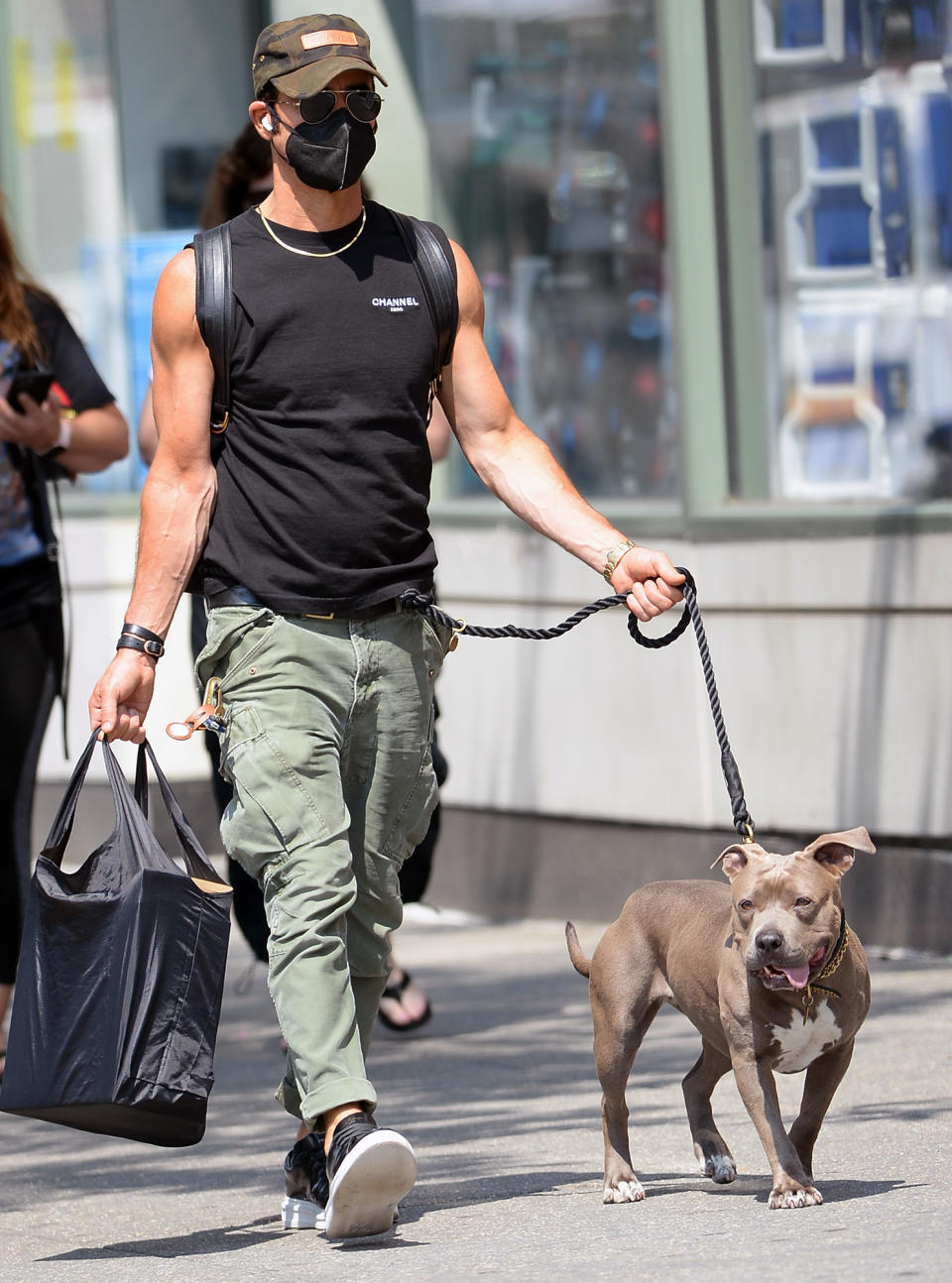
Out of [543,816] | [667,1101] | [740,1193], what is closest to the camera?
[740,1193]

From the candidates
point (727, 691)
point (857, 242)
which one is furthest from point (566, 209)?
point (727, 691)

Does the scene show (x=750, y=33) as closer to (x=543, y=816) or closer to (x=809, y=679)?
(x=809, y=679)

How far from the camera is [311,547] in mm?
4508

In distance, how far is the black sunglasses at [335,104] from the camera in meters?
4.50

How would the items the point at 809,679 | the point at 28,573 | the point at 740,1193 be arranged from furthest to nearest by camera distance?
the point at 809,679, the point at 28,573, the point at 740,1193

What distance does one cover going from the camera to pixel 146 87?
1072cm

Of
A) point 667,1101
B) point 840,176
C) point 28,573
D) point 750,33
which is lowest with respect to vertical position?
point 667,1101

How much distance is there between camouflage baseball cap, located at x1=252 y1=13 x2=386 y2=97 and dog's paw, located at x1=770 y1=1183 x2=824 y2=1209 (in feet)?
7.43

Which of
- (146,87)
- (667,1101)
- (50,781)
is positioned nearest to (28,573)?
(667,1101)

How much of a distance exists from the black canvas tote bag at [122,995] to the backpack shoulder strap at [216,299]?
0.78 meters

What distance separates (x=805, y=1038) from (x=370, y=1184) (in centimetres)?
86

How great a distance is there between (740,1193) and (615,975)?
50 cm

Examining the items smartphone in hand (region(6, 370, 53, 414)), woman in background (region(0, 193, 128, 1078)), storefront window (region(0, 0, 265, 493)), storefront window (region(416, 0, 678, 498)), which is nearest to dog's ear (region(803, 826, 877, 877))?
woman in background (region(0, 193, 128, 1078))

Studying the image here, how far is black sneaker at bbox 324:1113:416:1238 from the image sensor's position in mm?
4148
